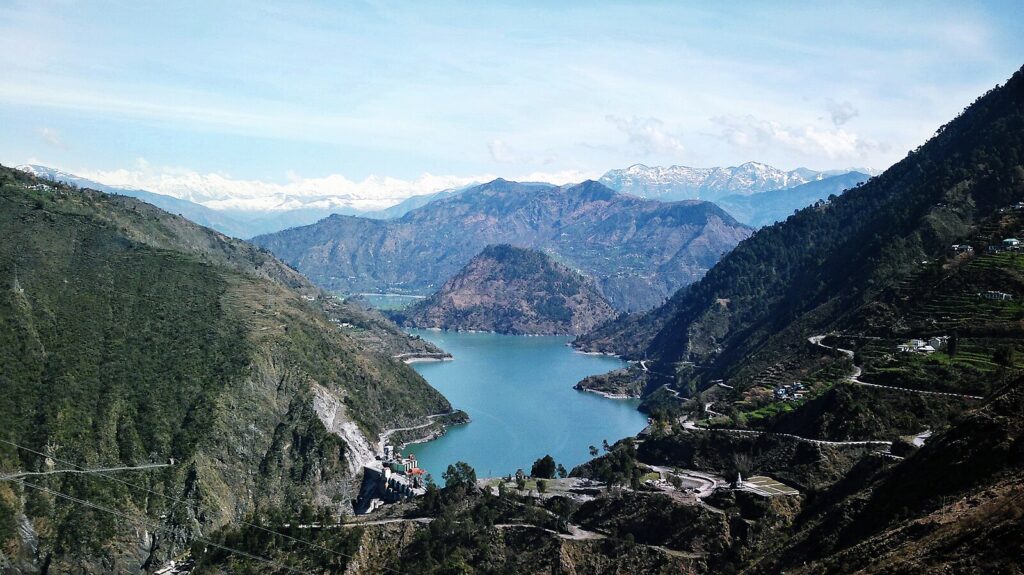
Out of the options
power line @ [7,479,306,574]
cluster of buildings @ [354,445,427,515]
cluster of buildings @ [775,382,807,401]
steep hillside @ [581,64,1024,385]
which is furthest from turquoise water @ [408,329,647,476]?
power line @ [7,479,306,574]

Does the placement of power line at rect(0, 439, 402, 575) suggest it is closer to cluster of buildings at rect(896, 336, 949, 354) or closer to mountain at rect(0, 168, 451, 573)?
mountain at rect(0, 168, 451, 573)

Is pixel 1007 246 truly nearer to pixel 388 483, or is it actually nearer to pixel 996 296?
pixel 996 296

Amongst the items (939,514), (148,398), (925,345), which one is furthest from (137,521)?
(925,345)

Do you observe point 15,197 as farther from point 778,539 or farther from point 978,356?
point 978,356

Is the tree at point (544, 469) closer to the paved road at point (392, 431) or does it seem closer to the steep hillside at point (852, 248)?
→ the steep hillside at point (852, 248)

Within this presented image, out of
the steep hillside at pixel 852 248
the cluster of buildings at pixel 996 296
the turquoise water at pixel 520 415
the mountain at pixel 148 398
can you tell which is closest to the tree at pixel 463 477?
the mountain at pixel 148 398

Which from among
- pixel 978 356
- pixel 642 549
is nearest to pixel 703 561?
pixel 642 549

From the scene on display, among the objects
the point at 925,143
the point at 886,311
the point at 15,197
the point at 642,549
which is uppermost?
the point at 925,143
